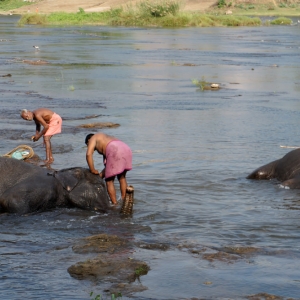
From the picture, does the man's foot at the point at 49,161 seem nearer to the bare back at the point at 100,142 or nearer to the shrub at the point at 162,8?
the bare back at the point at 100,142

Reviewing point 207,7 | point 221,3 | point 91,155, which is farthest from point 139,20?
point 91,155

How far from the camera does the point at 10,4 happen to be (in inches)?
4545

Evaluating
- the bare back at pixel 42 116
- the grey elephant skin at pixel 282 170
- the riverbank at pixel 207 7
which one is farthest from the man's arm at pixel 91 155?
the riverbank at pixel 207 7

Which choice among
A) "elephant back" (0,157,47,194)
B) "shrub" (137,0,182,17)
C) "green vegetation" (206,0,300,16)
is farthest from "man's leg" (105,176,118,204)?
"green vegetation" (206,0,300,16)

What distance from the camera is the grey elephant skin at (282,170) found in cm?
1061

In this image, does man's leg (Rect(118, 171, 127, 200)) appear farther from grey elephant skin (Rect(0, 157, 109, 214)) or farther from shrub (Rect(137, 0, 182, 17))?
shrub (Rect(137, 0, 182, 17))

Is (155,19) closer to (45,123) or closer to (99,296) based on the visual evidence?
(45,123)

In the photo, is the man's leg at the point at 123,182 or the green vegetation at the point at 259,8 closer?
the man's leg at the point at 123,182

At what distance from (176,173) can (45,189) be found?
308cm

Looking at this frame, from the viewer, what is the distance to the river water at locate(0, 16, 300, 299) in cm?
655

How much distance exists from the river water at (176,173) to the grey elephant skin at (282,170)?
0.25 m

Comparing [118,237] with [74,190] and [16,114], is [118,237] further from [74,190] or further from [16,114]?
[16,114]

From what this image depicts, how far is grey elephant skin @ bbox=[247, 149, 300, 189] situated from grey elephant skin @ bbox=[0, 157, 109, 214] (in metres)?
2.88

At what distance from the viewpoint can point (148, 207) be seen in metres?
9.30
